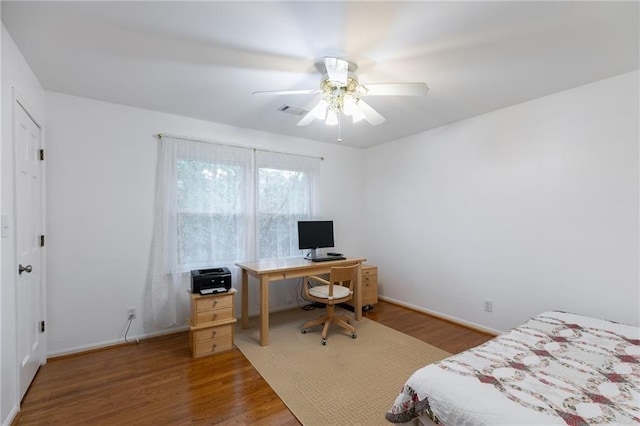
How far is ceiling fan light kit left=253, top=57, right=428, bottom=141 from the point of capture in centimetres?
198

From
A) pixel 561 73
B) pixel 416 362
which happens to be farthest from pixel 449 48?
pixel 416 362

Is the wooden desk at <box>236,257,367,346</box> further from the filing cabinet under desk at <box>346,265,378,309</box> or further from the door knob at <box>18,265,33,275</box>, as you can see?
the door knob at <box>18,265,33,275</box>

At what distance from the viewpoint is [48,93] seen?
104 inches

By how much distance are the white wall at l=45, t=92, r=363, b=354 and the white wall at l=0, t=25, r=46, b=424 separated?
90cm

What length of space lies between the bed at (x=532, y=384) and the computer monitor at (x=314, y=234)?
236 cm

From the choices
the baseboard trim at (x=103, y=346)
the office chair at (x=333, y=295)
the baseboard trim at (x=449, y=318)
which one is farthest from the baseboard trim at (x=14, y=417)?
the baseboard trim at (x=449, y=318)

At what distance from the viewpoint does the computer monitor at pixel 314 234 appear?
3.80 metres

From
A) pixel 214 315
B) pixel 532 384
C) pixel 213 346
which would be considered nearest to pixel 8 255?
pixel 214 315

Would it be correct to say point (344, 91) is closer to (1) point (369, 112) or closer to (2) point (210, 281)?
(1) point (369, 112)

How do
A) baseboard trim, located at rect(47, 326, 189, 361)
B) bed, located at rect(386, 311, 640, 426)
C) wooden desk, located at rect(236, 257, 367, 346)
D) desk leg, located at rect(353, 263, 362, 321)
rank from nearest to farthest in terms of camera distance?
bed, located at rect(386, 311, 640, 426), baseboard trim, located at rect(47, 326, 189, 361), wooden desk, located at rect(236, 257, 367, 346), desk leg, located at rect(353, 263, 362, 321)

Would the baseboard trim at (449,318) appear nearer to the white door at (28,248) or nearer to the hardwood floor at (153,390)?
the hardwood floor at (153,390)

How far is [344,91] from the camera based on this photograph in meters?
2.23

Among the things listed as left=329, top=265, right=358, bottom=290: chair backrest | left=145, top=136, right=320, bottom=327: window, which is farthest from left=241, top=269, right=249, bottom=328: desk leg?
left=329, top=265, right=358, bottom=290: chair backrest

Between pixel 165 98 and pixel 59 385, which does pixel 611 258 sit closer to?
pixel 165 98
